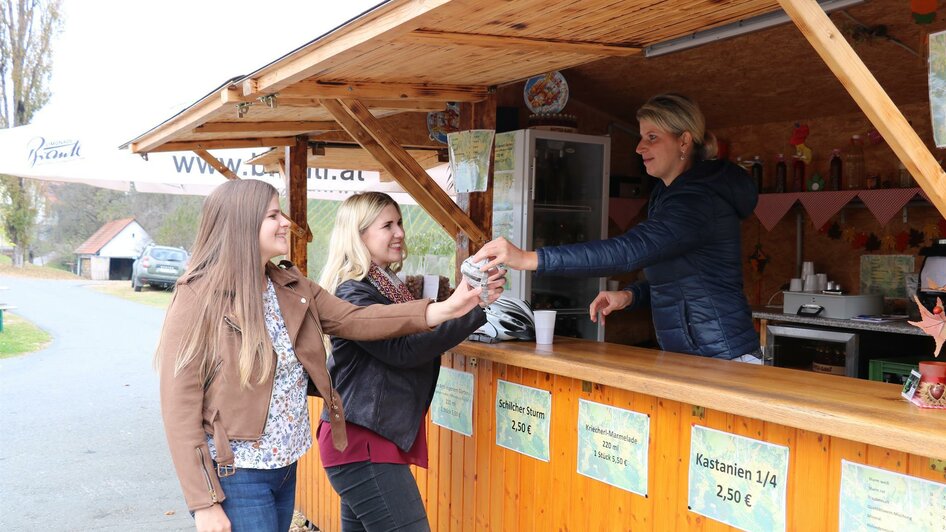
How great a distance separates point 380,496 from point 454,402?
34.2 inches

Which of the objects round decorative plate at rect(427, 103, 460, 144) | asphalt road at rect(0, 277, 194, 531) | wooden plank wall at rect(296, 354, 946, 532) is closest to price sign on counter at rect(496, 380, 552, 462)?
wooden plank wall at rect(296, 354, 946, 532)

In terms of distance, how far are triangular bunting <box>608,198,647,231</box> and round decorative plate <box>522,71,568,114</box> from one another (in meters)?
1.26

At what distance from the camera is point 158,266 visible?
2591 centimetres

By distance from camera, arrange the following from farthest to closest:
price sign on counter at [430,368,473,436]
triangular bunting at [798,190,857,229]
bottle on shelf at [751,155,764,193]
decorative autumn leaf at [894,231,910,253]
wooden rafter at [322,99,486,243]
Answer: bottle on shelf at [751,155,764,193], triangular bunting at [798,190,857,229], decorative autumn leaf at [894,231,910,253], wooden rafter at [322,99,486,243], price sign on counter at [430,368,473,436]

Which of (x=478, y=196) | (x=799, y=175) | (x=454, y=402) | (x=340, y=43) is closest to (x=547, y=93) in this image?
(x=799, y=175)

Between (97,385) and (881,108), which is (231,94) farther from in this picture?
(97,385)

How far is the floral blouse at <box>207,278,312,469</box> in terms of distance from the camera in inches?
95.6

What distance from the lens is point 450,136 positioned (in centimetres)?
390

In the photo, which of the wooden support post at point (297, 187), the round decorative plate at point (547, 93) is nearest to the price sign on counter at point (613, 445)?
the round decorative plate at point (547, 93)

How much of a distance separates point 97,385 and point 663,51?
8742 mm

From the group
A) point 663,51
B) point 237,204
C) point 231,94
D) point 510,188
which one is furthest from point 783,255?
point 237,204

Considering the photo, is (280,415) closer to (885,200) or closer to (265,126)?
(265,126)

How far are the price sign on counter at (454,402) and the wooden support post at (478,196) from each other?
0.62 meters

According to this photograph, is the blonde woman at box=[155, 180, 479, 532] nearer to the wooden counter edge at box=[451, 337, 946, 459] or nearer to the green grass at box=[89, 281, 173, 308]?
the wooden counter edge at box=[451, 337, 946, 459]
